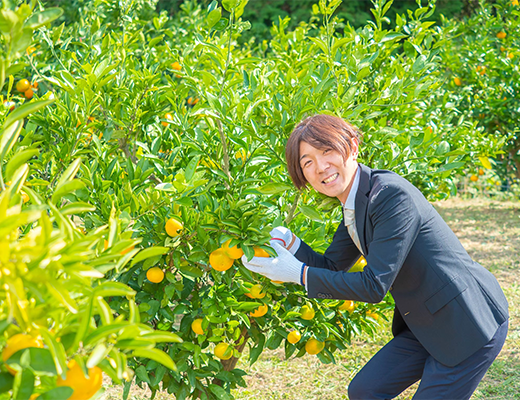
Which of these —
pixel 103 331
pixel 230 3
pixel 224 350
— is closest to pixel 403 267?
pixel 224 350

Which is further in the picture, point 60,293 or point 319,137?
point 319,137

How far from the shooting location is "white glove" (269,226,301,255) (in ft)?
5.47

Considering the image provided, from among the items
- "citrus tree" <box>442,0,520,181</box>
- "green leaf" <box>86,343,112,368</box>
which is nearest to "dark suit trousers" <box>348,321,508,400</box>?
"green leaf" <box>86,343,112,368</box>

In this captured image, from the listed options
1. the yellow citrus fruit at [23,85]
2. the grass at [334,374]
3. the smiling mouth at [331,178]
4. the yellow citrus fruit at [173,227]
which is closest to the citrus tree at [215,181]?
the yellow citrus fruit at [173,227]

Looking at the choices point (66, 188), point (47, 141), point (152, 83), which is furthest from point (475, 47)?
point (66, 188)

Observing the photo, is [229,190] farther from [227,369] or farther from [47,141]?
[227,369]

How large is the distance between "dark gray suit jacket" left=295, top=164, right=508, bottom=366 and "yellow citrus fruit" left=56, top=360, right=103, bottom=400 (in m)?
0.84

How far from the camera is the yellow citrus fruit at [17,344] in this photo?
2.42 ft

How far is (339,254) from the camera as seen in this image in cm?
184

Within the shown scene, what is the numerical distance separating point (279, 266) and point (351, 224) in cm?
33

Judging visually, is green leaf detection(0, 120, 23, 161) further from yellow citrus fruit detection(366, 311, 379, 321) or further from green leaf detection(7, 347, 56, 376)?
yellow citrus fruit detection(366, 311, 379, 321)

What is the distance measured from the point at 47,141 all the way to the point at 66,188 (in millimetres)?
1096

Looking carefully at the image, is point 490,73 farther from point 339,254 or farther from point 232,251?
point 232,251

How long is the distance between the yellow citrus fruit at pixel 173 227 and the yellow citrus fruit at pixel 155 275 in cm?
16
